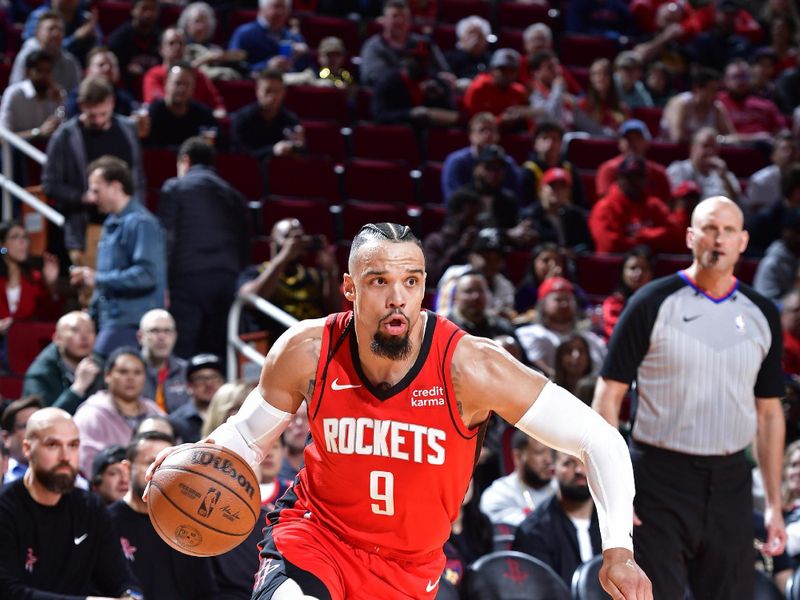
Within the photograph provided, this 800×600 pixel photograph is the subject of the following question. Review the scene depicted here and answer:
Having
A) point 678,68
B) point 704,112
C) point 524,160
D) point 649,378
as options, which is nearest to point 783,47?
point 678,68

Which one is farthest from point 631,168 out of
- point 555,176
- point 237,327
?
point 237,327

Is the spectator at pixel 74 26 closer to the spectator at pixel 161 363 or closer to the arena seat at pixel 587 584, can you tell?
the spectator at pixel 161 363

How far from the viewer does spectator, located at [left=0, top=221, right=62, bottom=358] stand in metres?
8.69

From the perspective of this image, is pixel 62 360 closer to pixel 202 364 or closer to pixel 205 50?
pixel 202 364

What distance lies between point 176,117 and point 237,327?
2.00m

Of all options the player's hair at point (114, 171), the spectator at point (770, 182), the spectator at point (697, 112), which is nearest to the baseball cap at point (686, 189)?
the spectator at point (770, 182)

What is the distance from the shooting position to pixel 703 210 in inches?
214

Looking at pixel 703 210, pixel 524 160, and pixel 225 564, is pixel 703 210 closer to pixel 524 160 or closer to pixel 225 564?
pixel 225 564

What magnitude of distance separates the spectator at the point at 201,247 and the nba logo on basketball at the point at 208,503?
16.1ft

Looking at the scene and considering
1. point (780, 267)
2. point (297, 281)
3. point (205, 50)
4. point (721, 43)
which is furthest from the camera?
point (721, 43)

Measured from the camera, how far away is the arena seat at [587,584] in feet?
20.8

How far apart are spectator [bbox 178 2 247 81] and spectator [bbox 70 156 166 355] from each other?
3166 millimetres

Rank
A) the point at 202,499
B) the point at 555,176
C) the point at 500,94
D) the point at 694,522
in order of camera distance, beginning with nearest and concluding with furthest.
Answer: the point at 202,499, the point at 694,522, the point at 555,176, the point at 500,94

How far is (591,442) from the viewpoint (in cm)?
395
